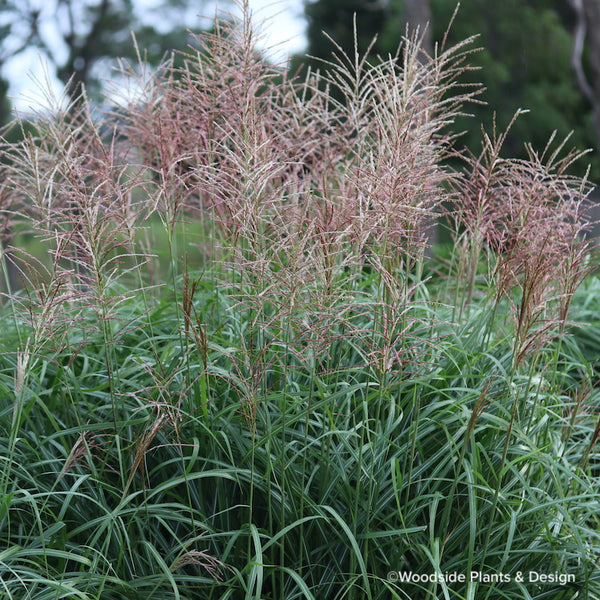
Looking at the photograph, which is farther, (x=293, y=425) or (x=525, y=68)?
(x=525, y=68)

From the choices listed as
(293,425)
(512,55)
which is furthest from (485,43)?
(293,425)

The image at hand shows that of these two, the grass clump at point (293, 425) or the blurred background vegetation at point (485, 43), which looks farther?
the blurred background vegetation at point (485, 43)

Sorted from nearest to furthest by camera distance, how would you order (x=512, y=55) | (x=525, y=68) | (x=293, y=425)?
(x=293, y=425), (x=525, y=68), (x=512, y=55)

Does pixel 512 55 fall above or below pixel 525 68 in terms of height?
above

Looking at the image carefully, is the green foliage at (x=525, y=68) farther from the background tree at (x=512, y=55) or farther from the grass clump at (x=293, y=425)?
the grass clump at (x=293, y=425)

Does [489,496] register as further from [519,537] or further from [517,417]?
[517,417]

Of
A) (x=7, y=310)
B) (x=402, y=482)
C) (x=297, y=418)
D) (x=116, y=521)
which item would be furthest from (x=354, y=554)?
(x=7, y=310)

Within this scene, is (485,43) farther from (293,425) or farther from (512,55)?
(293,425)

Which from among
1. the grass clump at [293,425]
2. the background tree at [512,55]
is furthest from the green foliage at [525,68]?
the grass clump at [293,425]

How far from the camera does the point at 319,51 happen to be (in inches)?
731

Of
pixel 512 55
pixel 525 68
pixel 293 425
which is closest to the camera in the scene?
pixel 293 425

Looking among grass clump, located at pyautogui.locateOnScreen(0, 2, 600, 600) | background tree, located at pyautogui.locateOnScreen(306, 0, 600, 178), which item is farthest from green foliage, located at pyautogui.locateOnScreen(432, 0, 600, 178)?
grass clump, located at pyautogui.locateOnScreen(0, 2, 600, 600)

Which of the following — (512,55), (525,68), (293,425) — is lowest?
(293,425)

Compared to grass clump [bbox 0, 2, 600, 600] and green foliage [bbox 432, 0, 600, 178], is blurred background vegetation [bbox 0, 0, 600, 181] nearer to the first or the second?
green foliage [bbox 432, 0, 600, 178]
